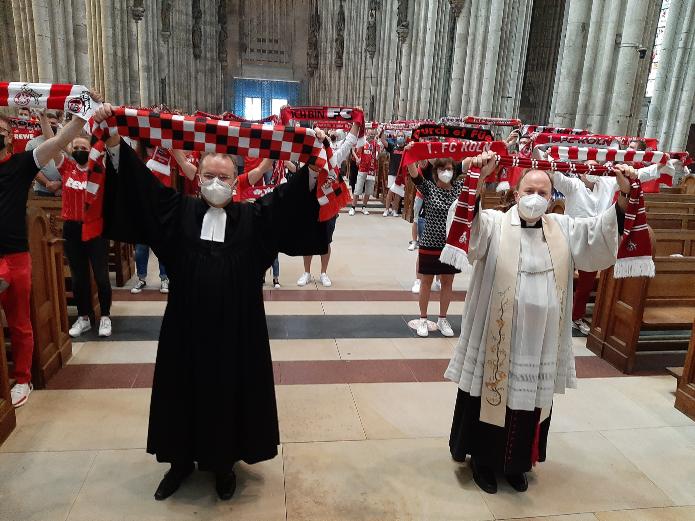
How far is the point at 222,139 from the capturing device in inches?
103

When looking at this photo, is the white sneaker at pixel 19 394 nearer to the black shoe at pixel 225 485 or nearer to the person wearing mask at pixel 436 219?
the black shoe at pixel 225 485

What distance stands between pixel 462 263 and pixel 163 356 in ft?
5.47

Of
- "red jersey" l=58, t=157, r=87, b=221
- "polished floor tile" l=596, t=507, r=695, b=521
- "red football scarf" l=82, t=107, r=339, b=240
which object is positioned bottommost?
"polished floor tile" l=596, t=507, r=695, b=521

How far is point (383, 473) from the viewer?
122 inches

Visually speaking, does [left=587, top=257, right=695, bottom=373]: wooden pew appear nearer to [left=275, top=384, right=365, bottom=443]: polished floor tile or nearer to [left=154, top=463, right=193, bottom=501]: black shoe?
[left=275, top=384, right=365, bottom=443]: polished floor tile

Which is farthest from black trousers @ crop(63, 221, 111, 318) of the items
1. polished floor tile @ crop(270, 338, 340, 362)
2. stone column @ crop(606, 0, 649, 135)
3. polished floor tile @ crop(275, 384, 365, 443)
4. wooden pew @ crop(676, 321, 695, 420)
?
stone column @ crop(606, 0, 649, 135)

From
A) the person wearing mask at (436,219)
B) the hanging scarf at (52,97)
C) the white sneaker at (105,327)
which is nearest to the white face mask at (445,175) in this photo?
the person wearing mask at (436,219)

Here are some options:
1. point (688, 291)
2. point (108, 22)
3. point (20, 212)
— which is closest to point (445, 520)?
point (20, 212)

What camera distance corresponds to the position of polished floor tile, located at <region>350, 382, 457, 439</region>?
3.56m

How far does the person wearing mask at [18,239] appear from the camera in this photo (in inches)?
122

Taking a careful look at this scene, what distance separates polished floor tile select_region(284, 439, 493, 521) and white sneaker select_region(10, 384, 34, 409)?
79.5 inches

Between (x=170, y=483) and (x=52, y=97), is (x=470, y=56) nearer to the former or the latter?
(x=52, y=97)

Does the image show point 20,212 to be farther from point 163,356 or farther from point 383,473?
point 383,473

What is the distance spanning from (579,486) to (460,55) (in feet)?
55.8
